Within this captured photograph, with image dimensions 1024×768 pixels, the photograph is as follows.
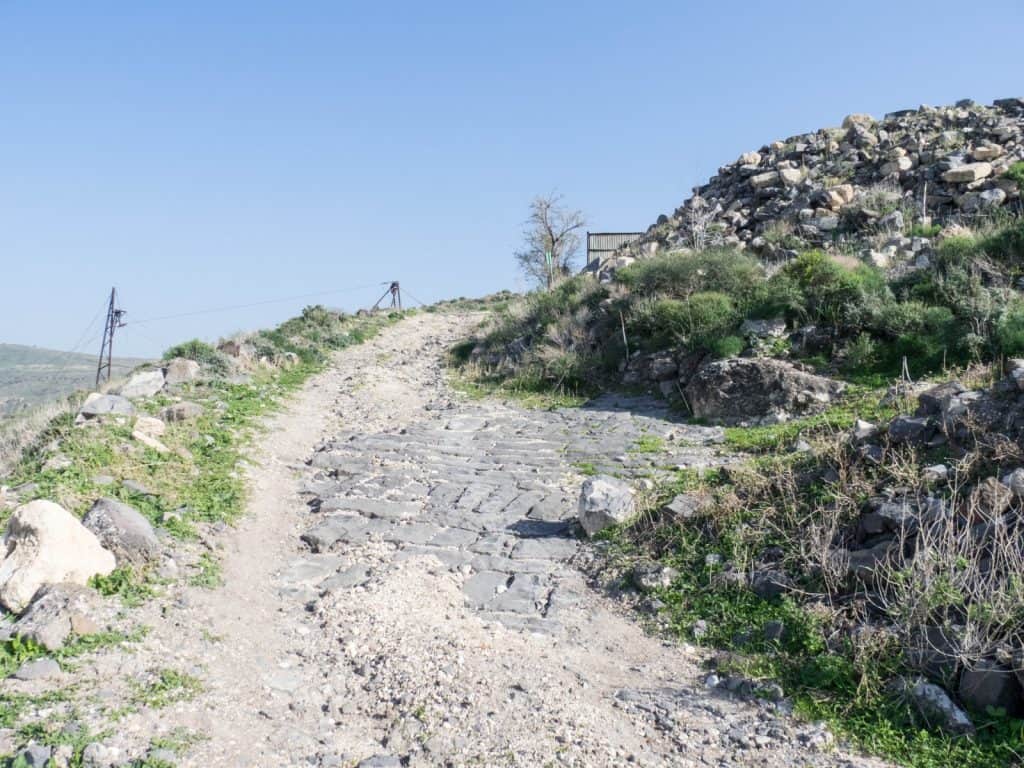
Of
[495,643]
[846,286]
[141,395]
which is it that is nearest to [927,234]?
[846,286]

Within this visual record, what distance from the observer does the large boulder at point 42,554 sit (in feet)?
16.8

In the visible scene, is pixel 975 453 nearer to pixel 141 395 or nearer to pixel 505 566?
pixel 505 566

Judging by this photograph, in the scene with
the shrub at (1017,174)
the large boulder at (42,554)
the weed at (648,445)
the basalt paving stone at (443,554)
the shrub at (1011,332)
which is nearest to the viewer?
the large boulder at (42,554)

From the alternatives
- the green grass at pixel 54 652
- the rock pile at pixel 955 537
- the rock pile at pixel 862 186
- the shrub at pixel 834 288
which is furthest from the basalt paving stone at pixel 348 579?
the rock pile at pixel 862 186

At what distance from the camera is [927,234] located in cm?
1448

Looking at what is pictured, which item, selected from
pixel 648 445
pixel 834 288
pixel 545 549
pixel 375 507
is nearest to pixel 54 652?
pixel 375 507

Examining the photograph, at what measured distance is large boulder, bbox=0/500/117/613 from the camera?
5.12 meters

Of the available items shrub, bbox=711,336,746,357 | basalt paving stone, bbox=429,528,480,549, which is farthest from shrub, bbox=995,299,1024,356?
basalt paving stone, bbox=429,528,480,549

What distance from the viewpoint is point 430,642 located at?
5.17 meters

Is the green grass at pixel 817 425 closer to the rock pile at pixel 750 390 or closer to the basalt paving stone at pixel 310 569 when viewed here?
the rock pile at pixel 750 390

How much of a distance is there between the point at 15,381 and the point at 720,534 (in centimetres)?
6156

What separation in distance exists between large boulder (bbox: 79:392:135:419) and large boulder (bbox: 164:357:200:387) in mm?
2313

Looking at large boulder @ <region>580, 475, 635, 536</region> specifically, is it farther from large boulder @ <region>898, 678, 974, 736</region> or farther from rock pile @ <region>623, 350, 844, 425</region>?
rock pile @ <region>623, 350, 844, 425</region>

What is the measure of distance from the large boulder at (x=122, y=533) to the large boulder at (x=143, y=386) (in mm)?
5302
